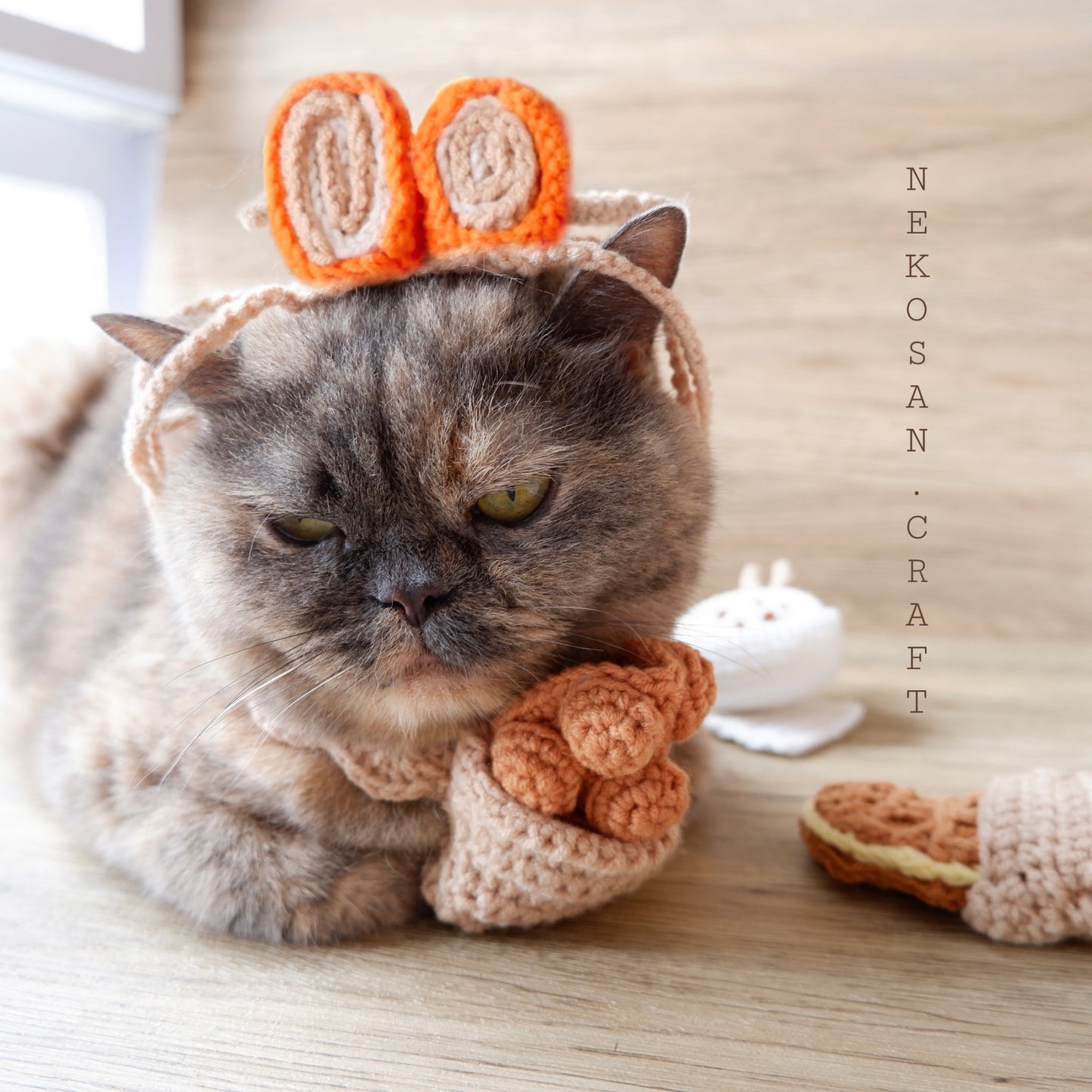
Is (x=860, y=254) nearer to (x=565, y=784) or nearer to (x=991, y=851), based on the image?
(x=991, y=851)

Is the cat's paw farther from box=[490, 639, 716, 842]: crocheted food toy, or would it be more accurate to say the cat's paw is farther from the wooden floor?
the wooden floor

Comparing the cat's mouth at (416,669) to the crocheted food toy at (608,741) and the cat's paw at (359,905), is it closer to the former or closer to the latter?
the crocheted food toy at (608,741)

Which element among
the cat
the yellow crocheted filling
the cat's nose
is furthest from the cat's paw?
the yellow crocheted filling

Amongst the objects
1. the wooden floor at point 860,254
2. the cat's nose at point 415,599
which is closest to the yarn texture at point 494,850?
the cat's nose at point 415,599

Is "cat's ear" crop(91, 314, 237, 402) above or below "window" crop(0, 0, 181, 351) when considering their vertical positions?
below

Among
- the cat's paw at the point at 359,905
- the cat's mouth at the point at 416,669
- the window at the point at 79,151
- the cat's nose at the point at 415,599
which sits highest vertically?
the window at the point at 79,151

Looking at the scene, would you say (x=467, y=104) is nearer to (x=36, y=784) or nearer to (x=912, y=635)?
(x=36, y=784)

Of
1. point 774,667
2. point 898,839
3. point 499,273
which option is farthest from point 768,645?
point 499,273

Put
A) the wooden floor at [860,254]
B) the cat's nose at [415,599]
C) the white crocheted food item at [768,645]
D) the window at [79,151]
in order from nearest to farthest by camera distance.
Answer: the cat's nose at [415,599]
the white crocheted food item at [768,645]
the window at [79,151]
the wooden floor at [860,254]
